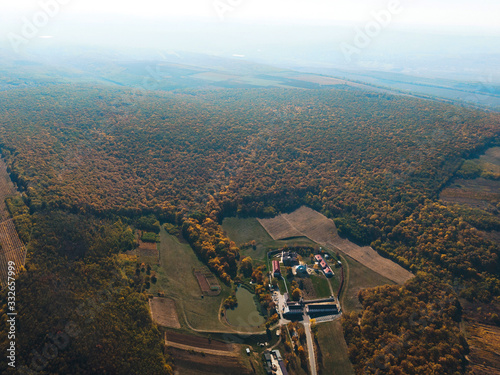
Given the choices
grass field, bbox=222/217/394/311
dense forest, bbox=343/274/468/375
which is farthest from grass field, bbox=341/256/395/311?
dense forest, bbox=343/274/468/375

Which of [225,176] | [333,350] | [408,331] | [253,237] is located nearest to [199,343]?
[333,350]

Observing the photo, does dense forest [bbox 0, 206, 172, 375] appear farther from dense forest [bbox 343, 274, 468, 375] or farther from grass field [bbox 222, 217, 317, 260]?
dense forest [bbox 343, 274, 468, 375]

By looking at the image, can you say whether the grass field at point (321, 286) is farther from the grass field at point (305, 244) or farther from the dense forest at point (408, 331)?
the dense forest at point (408, 331)

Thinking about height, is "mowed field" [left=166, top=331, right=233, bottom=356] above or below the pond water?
below

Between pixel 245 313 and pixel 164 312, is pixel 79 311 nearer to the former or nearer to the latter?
pixel 164 312

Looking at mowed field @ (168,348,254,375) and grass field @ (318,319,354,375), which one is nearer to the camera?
mowed field @ (168,348,254,375)
